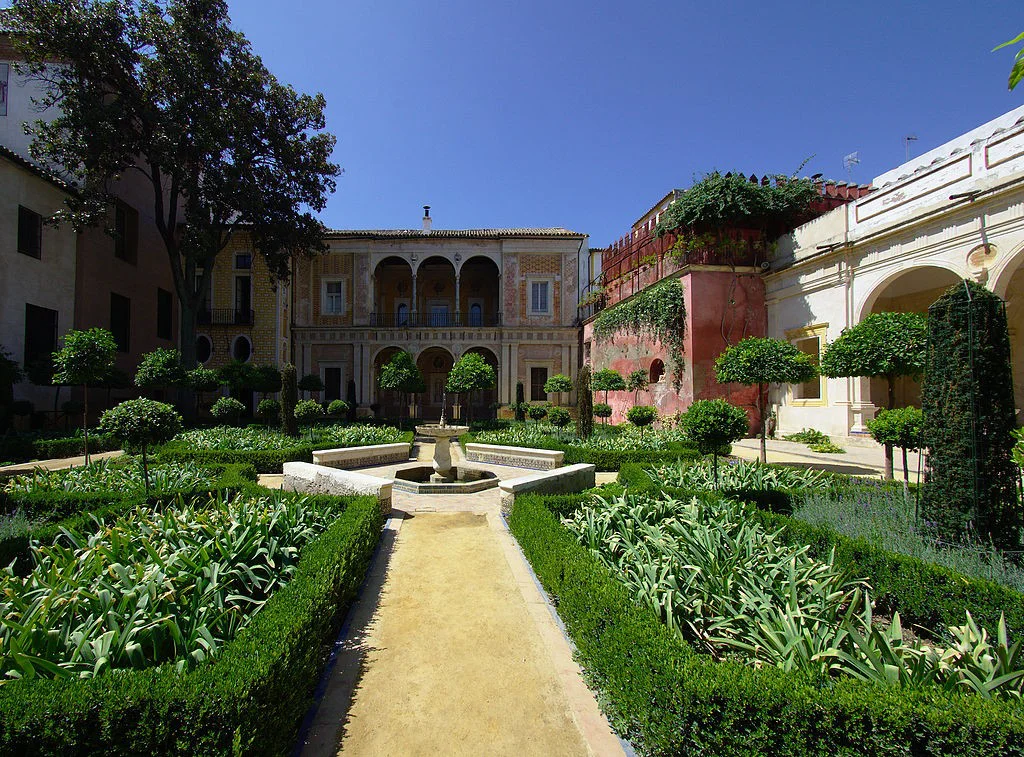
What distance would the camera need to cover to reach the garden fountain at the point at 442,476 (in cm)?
759

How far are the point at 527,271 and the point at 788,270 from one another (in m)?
12.7

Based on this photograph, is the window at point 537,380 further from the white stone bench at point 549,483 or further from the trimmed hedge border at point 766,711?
the trimmed hedge border at point 766,711

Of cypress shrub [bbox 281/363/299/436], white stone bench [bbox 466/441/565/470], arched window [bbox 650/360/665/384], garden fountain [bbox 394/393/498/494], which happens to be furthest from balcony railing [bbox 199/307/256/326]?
arched window [bbox 650/360/665/384]

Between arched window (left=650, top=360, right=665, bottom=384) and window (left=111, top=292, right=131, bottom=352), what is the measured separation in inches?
754

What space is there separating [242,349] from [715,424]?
22230mm

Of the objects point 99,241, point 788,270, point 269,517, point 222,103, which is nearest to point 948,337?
point 269,517

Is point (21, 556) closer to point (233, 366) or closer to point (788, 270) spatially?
point (233, 366)

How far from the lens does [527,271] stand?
2319 centimetres

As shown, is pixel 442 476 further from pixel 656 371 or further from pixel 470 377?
pixel 656 371

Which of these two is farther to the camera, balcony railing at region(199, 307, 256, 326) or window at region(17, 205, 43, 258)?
balcony railing at region(199, 307, 256, 326)

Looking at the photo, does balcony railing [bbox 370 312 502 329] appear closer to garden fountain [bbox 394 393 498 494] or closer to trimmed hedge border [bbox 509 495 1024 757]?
garden fountain [bbox 394 393 498 494]

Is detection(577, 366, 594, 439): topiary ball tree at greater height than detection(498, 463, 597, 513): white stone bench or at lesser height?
greater

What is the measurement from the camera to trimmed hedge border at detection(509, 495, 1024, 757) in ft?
5.34

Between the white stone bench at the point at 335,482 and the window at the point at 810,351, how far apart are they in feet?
37.6
